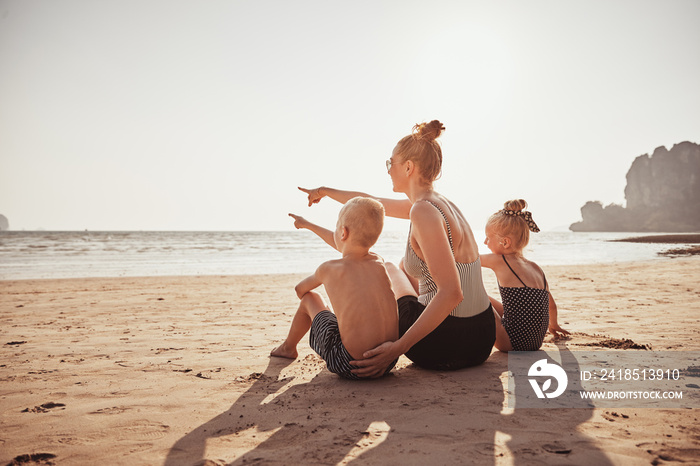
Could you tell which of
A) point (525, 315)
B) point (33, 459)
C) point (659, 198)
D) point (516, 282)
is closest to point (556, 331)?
point (525, 315)

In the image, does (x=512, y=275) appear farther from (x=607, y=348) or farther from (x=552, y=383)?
(x=607, y=348)

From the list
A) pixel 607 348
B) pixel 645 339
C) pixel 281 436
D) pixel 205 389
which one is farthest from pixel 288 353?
pixel 645 339

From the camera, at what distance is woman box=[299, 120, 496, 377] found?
97.5 inches

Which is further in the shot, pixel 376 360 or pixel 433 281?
pixel 433 281

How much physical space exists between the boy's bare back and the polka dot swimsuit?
1171 millimetres

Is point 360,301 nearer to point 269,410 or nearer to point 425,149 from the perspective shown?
point 269,410

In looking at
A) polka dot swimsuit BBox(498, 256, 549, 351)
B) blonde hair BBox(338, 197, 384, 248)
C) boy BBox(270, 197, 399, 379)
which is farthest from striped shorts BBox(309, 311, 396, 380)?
polka dot swimsuit BBox(498, 256, 549, 351)

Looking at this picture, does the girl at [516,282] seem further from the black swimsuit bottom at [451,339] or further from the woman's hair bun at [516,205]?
the black swimsuit bottom at [451,339]

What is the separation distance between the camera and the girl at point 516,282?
131 inches

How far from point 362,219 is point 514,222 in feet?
4.93

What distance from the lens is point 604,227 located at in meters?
98.4

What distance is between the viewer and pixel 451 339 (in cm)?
289

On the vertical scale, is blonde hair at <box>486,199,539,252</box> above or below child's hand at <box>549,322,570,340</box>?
above

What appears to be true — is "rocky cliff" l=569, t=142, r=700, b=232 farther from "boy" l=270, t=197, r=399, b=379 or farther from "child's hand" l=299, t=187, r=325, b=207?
"boy" l=270, t=197, r=399, b=379
